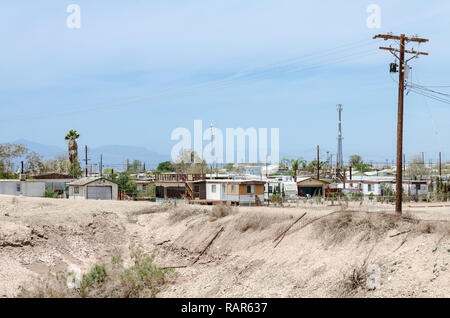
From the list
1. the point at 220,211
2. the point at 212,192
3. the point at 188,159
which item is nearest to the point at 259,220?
the point at 220,211

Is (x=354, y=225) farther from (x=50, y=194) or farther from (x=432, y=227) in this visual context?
(x=50, y=194)

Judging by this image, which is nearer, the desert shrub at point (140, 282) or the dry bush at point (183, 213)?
the desert shrub at point (140, 282)

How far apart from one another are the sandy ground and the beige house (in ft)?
61.4

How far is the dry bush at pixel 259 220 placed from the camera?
30.2 meters

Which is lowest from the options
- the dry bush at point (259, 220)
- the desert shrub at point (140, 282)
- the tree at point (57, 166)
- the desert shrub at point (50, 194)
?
the desert shrub at point (140, 282)

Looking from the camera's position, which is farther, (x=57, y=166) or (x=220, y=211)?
(x=57, y=166)

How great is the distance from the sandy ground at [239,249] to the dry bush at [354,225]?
0.21ft

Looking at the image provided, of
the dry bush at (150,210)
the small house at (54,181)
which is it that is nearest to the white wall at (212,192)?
the dry bush at (150,210)

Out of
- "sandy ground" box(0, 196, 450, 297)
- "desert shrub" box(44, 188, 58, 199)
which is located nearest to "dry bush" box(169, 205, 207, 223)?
"sandy ground" box(0, 196, 450, 297)

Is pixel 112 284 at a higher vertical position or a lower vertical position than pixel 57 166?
lower

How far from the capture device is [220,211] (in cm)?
3491

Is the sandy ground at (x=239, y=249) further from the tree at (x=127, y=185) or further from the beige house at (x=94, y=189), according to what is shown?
the tree at (x=127, y=185)

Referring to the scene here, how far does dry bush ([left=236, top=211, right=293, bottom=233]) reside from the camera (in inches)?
1188

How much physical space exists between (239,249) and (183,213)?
993cm
